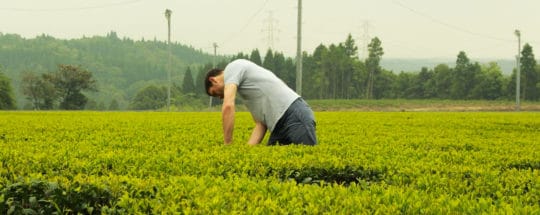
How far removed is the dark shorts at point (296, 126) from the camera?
617 centimetres

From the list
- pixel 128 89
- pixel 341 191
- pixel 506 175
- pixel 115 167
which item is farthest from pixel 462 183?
pixel 128 89

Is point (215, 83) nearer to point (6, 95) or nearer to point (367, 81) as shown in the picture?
point (6, 95)

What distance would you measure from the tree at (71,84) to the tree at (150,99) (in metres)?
32.1

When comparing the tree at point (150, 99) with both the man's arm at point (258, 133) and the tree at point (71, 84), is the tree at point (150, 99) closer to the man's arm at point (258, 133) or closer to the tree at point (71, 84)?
the tree at point (71, 84)

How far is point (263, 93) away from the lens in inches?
241

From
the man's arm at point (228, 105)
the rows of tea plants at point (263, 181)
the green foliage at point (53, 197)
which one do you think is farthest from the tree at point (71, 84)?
the green foliage at point (53, 197)

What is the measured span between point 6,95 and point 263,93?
6623 centimetres

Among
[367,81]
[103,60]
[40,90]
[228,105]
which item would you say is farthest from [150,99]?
[228,105]

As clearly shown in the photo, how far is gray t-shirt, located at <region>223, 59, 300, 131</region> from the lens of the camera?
6074 mm

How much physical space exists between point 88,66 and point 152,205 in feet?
488

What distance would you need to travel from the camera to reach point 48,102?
71375 millimetres

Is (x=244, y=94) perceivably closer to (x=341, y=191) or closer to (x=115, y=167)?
(x=115, y=167)

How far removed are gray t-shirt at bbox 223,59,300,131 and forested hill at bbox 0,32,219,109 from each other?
121 metres

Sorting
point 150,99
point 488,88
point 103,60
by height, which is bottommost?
point 150,99
